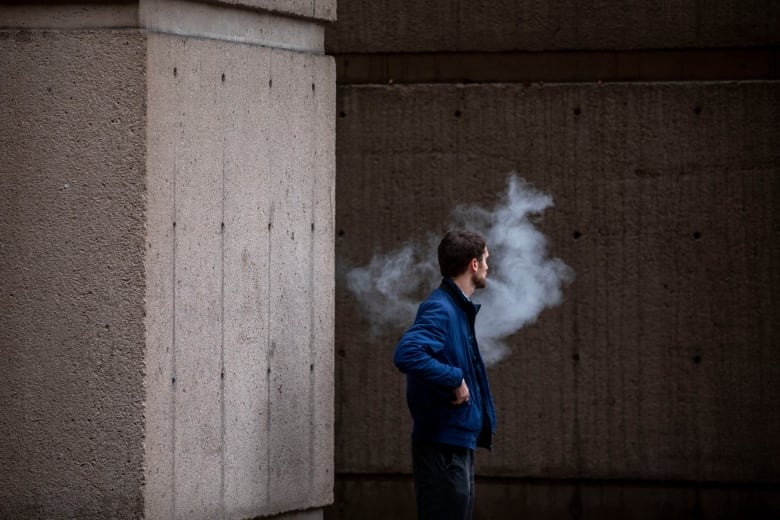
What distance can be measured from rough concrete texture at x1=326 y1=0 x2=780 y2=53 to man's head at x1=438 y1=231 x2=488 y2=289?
2.13 metres

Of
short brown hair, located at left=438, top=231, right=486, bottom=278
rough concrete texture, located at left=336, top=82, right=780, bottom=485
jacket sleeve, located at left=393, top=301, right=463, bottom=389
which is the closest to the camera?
jacket sleeve, located at left=393, top=301, right=463, bottom=389

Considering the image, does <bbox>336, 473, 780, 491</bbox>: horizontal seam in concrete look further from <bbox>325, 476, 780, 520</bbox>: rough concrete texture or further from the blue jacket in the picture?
the blue jacket

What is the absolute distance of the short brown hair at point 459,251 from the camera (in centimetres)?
558

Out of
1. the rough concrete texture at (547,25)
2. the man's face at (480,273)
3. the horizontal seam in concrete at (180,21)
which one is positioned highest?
the rough concrete texture at (547,25)

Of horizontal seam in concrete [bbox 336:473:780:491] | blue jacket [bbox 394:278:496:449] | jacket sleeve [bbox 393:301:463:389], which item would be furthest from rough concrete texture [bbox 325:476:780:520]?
jacket sleeve [bbox 393:301:463:389]

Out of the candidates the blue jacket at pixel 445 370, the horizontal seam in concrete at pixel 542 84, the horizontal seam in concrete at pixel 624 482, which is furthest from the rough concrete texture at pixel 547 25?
the blue jacket at pixel 445 370

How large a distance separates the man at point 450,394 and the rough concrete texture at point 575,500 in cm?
191

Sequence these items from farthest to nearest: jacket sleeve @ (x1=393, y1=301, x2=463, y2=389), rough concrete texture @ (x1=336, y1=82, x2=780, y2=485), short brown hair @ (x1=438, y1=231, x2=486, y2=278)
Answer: rough concrete texture @ (x1=336, y1=82, x2=780, y2=485) → short brown hair @ (x1=438, y1=231, x2=486, y2=278) → jacket sleeve @ (x1=393, y1=301, x2=463, y2=389)

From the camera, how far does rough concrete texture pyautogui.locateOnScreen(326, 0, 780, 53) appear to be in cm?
736

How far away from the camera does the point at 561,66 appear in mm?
7469

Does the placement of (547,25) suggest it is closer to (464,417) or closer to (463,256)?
(463,256)

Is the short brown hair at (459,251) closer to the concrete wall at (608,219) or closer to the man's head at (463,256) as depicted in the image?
the man's head at (463,256)

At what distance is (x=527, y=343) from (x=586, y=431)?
517 mm

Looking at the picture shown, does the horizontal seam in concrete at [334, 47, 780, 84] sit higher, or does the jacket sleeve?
the horizontal seam in concrete at [334, 47, 780, 84]
